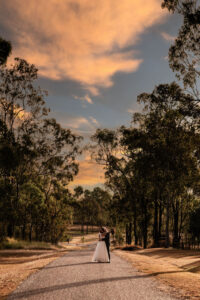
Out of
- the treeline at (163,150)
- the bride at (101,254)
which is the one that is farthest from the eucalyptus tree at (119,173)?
the bride at (101,254)

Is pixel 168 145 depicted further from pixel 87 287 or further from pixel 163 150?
pixel 87 287

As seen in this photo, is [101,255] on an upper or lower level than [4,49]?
lower

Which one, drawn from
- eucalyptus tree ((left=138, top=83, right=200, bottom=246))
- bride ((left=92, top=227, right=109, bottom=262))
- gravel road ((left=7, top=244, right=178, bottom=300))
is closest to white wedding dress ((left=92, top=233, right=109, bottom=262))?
bride ((left=92, top=227, right=109, bottom=262))

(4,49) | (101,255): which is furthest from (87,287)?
(4,49)

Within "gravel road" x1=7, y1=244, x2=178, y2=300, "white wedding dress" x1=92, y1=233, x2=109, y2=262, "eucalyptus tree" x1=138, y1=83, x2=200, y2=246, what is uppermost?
"eucalyptus tree" x1=138, y1=83, x2=200, y2=246

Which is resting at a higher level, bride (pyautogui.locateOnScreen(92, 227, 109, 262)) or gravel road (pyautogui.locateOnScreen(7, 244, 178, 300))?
gravel road (pyautogui.locateOnScreen(7, 244, 178, 300))

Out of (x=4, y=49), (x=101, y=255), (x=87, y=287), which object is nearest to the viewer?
(x=87, y=287)

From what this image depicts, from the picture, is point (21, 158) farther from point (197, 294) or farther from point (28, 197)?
point (197, 294)

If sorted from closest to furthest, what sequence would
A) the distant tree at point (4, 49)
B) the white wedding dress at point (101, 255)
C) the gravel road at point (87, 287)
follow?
the gravel road at point (87, 287) < the white wedding dress at point (101, 255) < the distant tree at point (4, 49)

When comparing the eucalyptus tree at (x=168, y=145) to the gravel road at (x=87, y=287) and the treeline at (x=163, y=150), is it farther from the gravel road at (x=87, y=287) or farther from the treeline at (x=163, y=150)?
the gravel road at (x=87, y=287)

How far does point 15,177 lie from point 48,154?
220 inches

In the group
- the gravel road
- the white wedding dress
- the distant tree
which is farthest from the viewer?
the distant tree

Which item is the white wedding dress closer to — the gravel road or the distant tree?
the gravel road

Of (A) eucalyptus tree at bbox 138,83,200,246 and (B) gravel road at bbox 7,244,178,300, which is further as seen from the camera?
(A) eucalyptus tree at bbox 138,83,200,246
